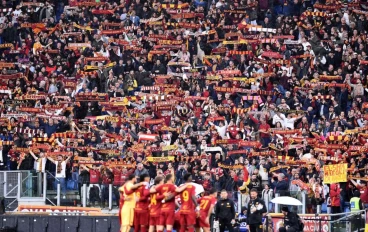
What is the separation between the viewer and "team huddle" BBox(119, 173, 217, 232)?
1168 inches

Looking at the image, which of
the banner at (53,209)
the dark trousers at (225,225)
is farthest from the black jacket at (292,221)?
the banner at (53,209)

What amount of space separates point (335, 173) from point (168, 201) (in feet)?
23.5

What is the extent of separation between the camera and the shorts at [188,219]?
29.8m

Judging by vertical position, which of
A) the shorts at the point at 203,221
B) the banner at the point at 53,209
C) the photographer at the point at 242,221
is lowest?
the banner at the point at 53,209

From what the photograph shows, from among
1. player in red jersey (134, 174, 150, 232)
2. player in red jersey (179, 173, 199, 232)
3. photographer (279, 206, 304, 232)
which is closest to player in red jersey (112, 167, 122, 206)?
player in red jersey (134, 174, 150, 232)

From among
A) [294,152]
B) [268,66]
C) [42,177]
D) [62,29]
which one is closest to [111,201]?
[42,177]

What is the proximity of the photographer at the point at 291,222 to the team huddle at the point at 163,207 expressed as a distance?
2.04m

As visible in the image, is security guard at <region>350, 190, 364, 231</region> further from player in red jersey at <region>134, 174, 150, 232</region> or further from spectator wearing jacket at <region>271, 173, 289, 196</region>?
player in red jersey at <region>134, 174, 150, 232</region>

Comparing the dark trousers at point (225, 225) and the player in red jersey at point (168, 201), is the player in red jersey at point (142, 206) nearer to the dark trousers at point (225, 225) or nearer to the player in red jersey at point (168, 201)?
the player in red jersey at point (168, 201)

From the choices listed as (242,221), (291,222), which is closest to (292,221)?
(291,222)

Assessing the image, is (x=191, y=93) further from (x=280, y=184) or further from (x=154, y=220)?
(x=154, y=220)

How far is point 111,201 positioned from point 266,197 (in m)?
4.74

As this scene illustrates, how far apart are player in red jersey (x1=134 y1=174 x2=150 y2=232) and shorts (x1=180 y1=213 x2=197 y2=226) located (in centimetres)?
92

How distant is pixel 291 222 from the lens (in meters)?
31.5
